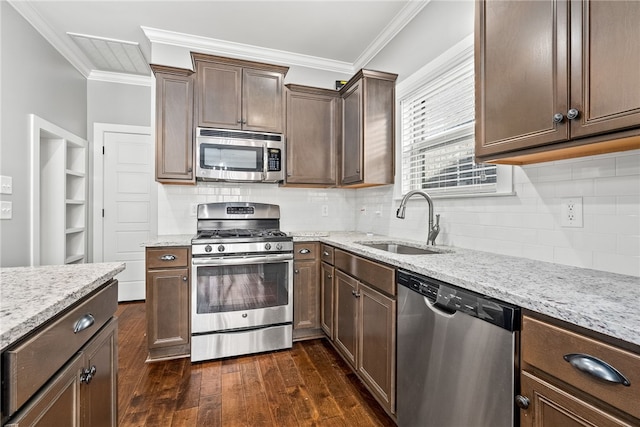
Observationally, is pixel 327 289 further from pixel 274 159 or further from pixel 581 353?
pixel 581 353

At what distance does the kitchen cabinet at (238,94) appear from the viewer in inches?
108

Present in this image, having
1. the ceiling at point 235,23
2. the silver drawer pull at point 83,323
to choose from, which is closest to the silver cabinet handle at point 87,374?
the silver drawer pull at point 83,323

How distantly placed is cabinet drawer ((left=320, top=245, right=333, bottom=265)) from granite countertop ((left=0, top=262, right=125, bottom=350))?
4.86ft

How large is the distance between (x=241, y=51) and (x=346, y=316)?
9.15 ft

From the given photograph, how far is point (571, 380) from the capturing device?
804 mm

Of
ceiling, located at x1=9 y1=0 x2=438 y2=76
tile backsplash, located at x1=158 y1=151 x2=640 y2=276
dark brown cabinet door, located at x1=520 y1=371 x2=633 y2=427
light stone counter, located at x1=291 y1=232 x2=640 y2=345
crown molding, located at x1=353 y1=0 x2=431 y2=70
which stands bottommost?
dark brown cabinet door, located at x1=520 y1=371 x2=633 y2=427

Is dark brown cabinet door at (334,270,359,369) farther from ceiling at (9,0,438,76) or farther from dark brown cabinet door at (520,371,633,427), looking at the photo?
ceiling at (9,0,438,76)

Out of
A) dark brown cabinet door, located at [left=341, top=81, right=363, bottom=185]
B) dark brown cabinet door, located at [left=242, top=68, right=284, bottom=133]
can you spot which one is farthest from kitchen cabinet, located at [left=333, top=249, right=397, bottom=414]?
dark brown cabinet door, located at [left=242, top=68, right=284, bottom=133]

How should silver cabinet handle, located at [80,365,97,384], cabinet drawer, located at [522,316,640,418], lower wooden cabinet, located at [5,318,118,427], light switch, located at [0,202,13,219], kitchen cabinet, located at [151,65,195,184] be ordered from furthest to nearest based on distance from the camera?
1. kitchen cabinet, located at [151,65,195,184]
2. light switch, located at [0,202,13,219]
3. silver cabinet handle, located at [80,365,97,384]
4. lower wooden cabinet, located at [5,318,118,427]
5. cabinet drawer, located at [522,316,640,418]

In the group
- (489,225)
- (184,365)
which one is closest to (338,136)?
(489,225)

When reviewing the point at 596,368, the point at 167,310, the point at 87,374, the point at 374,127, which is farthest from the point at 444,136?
the point at 167,310

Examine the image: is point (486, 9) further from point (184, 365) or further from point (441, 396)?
point (184, 365)

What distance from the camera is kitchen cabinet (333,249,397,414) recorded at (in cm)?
166

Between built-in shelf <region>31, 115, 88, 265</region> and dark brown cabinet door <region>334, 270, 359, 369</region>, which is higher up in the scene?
built-in shelf <region>31, 115, 88, 265</region>
